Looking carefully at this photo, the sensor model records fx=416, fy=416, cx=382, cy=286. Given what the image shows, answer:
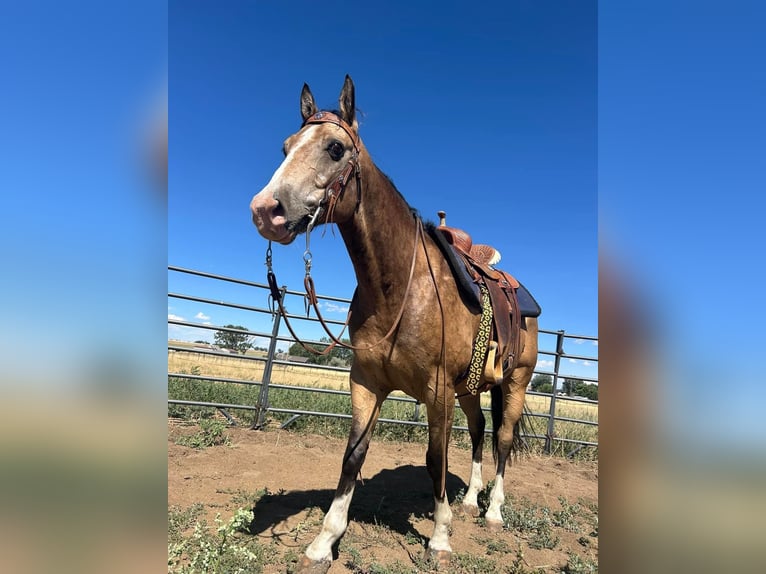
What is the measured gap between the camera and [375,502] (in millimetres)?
3826

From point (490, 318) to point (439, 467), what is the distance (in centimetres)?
115

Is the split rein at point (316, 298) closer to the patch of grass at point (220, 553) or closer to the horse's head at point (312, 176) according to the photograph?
the horse's head at point (312, 176)

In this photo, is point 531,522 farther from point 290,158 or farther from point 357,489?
point 290,158

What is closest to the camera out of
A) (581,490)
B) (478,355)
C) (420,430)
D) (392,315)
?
(392,315)

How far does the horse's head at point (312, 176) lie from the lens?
208 cm

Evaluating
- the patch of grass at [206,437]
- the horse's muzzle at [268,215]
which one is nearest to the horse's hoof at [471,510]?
the patch of grass at [206,437]

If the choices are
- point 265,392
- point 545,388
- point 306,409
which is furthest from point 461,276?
point 545,388

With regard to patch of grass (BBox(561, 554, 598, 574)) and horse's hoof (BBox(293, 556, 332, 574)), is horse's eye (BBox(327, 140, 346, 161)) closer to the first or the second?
horse's hoof (BBox(293, 556, 332, 574))
